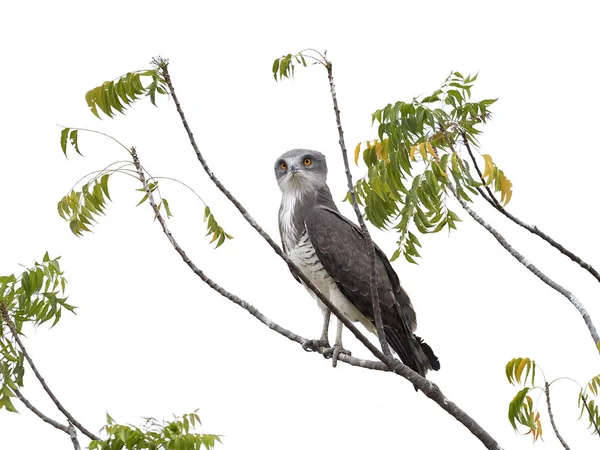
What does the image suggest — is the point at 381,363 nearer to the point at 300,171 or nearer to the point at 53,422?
the point at 53,422

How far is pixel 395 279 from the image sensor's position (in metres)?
7.52

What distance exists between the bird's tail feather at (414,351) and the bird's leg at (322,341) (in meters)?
0.61

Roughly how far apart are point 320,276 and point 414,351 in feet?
3.54

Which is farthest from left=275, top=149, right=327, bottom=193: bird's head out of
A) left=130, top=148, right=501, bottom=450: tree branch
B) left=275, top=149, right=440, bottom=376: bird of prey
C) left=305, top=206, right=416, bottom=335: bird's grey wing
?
left=130, top=148, right=501, bottom=450: tree branch

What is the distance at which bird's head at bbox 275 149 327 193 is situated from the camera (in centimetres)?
798

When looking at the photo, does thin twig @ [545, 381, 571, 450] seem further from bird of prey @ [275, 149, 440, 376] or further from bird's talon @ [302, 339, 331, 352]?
bird's talon @ [302, 339, 331, 352]

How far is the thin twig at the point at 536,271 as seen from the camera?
571 centimetres

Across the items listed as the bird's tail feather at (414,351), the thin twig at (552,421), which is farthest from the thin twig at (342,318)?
the bird's tail feather at (414,351)

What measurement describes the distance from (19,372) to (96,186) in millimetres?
1575

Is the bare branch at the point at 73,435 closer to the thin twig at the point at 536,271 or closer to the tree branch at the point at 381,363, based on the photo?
the tree branch at the point at 381,363

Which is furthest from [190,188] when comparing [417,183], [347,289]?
[347,289]

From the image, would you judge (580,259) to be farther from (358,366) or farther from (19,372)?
(19,372)

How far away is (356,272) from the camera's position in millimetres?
7488

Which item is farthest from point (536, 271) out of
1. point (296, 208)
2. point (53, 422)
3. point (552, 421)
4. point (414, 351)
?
point (53, 422)
